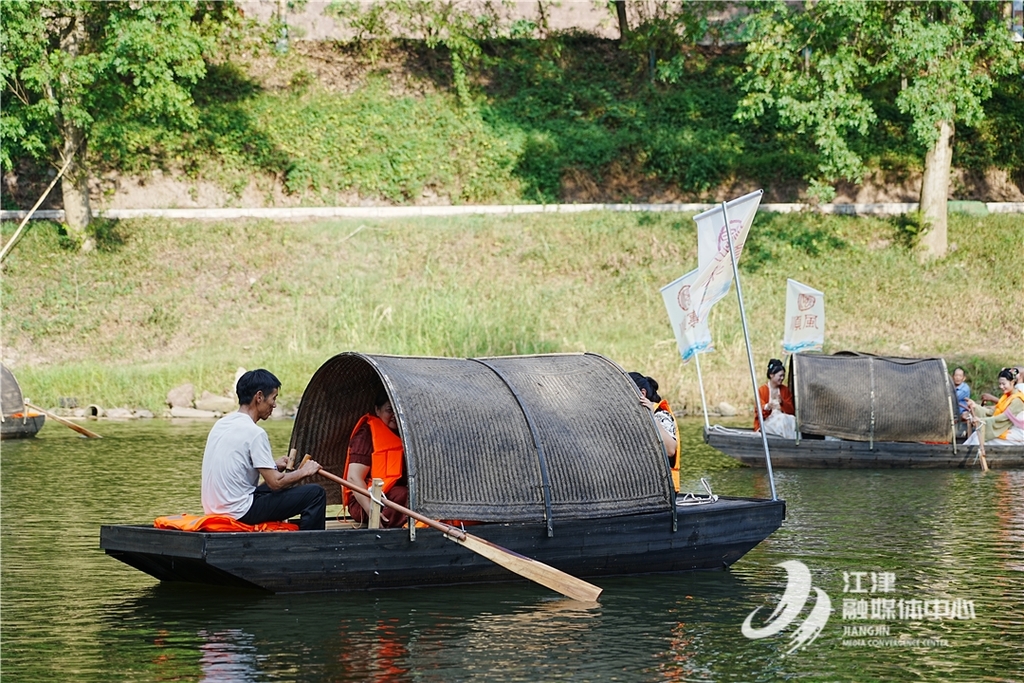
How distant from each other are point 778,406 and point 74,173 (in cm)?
2339

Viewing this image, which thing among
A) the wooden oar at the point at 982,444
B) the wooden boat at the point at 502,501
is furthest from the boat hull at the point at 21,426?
the wooden oar at the point at 982,444

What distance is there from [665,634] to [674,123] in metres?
36.0

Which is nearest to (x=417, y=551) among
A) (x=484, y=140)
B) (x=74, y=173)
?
(x=74, y=173)

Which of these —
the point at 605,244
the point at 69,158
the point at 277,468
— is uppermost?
the point at 69,158

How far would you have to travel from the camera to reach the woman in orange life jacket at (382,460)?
1304 cm

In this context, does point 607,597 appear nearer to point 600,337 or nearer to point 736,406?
point 736,406

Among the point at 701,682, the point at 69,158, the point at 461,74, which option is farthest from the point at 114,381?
the point at 701,682

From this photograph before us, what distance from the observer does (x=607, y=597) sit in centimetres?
1277

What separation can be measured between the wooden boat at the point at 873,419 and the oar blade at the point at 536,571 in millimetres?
10682

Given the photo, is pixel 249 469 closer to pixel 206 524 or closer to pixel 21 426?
pixel 206 524

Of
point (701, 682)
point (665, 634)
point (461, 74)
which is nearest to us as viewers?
point (701, 682)

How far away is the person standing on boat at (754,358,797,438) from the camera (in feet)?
76.0

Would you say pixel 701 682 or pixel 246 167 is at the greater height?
pixel 246 167
